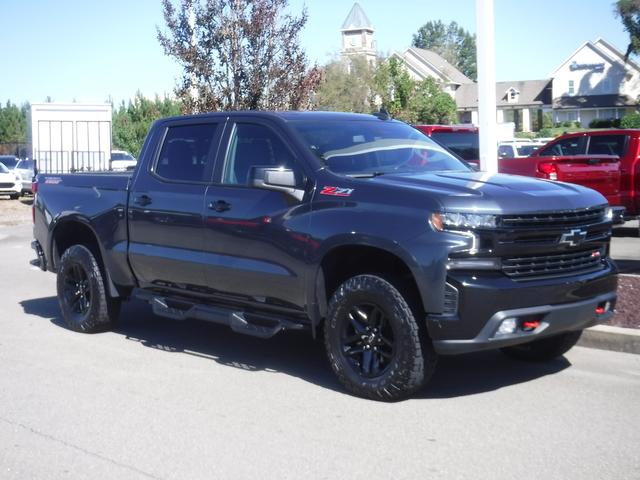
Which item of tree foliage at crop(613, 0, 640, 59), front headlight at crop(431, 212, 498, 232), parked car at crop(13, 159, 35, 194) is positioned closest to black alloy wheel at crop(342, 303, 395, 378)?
front headlight at crop(431, 212, 498, 232)

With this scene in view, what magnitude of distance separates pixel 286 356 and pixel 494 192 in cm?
269

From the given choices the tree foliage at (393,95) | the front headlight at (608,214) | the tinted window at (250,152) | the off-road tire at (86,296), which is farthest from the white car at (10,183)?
the front headlight at (608,214)

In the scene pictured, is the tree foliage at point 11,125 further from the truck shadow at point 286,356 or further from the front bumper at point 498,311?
the front bumper at point 498,311

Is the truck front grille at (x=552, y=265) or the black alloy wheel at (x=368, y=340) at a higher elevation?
the truck front grille at (x=552, y=265)

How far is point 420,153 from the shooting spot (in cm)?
738

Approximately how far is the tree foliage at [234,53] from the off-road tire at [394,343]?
10133 mm

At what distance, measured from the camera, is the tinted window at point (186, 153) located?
7.66 meters

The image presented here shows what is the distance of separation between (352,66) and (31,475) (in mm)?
55102

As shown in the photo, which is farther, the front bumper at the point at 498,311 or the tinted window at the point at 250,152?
the tinted window at the point at 250,152

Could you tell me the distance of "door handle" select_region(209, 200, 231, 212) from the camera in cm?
717

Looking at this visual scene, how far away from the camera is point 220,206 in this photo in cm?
722

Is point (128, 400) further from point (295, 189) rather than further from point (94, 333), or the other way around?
point (94, 333)

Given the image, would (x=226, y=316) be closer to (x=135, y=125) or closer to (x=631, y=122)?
(x=135, y=125)

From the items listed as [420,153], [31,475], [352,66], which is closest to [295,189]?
[420,153]
